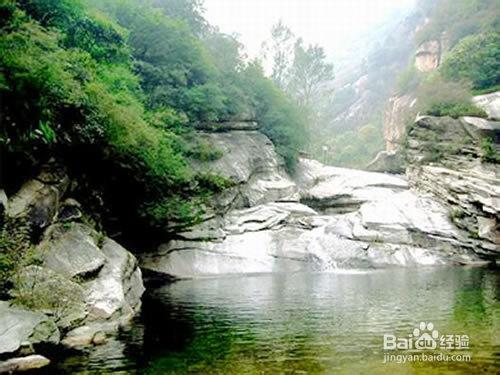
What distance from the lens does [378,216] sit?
3562cm

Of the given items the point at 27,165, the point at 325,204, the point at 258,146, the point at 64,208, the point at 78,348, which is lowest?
the point at 78,348

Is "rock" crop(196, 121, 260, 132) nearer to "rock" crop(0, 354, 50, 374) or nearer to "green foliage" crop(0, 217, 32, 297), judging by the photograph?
"green foliage" crop(0, 217, 32, 297)

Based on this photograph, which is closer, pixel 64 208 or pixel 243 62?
pixel 64 208

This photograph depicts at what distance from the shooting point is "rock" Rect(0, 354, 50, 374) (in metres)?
9.80

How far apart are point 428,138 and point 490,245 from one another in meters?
13.6

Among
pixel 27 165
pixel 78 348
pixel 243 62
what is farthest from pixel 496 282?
pixel 243 62

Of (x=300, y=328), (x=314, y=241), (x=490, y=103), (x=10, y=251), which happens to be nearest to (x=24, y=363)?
(x=10, y=251)

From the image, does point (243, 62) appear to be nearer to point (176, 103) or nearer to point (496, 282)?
point (176, 103)

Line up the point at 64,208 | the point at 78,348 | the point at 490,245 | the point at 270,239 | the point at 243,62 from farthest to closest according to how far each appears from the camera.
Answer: the point at 243,62 < the point at 270,239 < the point at 490,245 < the point at 64,208 < the point at 78,348

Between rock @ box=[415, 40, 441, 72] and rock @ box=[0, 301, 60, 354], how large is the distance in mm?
70668

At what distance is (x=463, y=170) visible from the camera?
121ft

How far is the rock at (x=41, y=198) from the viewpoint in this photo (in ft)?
51.1

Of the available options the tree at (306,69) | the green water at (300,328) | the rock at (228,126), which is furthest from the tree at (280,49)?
the green water at (300,328)

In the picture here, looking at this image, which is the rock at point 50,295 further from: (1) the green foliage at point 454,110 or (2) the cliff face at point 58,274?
(1) the green foliage at point 454,110
